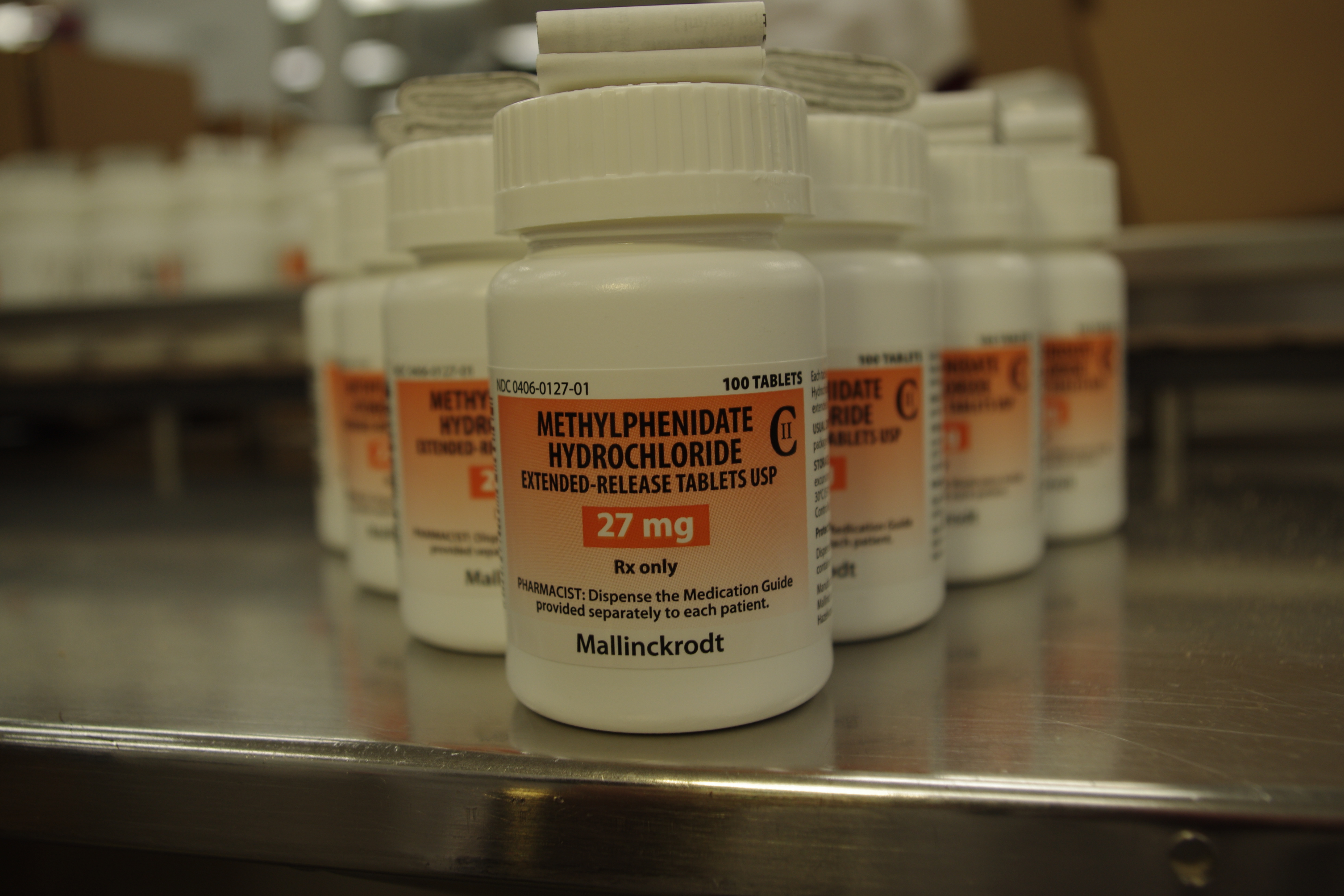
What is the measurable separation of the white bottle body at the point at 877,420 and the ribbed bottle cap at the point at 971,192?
0.07 m

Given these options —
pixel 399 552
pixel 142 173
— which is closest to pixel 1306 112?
pixel 399 552

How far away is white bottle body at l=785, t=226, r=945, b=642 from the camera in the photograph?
50 centimetres

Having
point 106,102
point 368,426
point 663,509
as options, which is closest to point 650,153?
point 663,509

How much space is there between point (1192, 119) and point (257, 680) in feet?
3.10

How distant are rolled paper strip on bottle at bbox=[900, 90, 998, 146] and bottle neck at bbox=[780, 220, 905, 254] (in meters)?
0.14

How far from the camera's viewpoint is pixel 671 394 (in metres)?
0.37

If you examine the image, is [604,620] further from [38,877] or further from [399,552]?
[38,877]

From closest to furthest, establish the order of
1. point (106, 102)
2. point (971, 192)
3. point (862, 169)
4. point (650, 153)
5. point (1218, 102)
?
point (650, 153), point (862, 169), point (971, 192), point (1218, 102), point (106, 102)

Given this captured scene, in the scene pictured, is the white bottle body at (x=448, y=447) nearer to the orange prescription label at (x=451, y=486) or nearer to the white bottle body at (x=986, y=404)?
the orange prescription label at (x=451, y=486)

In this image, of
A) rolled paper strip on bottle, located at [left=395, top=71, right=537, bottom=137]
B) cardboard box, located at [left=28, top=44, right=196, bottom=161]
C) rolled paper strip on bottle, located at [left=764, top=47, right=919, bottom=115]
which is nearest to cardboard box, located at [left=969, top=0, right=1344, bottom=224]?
rolled paper strip on bottle, located at [left=764, top=47, right=919, bottom=115]

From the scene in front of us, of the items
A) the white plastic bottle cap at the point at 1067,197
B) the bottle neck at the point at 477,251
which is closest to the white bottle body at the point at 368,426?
the bottle neck at the point at 477,251

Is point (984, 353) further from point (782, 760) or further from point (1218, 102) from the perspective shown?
point (1218, 102)

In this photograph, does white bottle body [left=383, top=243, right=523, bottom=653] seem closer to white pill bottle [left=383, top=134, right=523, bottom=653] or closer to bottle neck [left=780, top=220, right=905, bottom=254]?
white pill bottle [left=383, top=134, right=523, bottom=653]

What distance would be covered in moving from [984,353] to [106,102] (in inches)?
62.5
